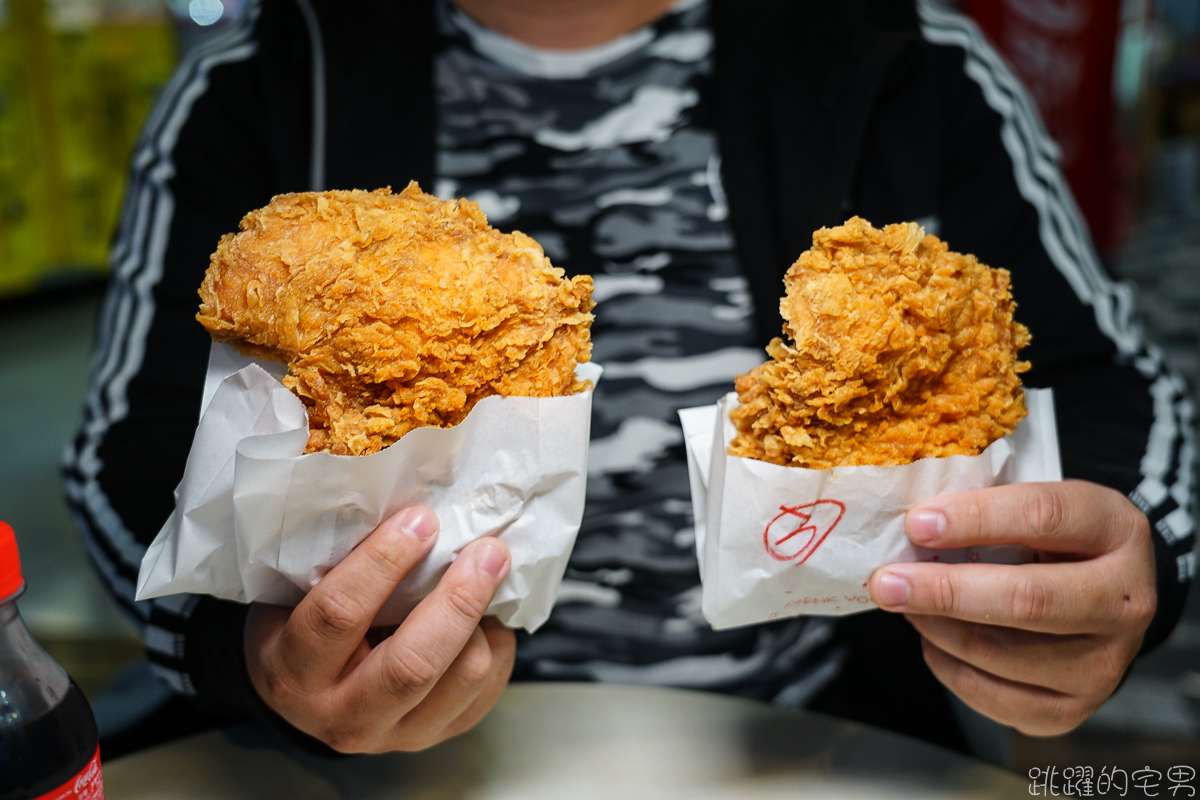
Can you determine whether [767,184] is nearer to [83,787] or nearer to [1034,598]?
[1034,598]

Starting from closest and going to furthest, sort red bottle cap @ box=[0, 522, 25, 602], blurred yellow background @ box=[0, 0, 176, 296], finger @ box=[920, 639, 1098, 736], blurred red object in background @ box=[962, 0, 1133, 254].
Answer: red bottle cap @ box=[0, 522, 25, 602] < finger @ box=[920, 639, 1098, 736] < blurred red object in background @ box=[962, 0, 1133, 254] < blurred yellow background @ box=[0, 0, 176, 296]

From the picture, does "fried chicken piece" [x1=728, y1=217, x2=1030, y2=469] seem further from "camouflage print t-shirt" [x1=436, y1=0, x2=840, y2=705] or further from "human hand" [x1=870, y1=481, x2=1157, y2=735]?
"camouflage print t-shirt" [x1=436, y1=0, x2=840, y2=705]

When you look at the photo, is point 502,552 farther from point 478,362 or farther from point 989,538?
point 989,538

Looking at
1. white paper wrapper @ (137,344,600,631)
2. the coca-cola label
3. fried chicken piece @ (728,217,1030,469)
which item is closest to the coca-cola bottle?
the coca-cola label

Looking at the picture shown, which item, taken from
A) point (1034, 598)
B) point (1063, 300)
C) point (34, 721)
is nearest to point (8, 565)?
point (34, 721)

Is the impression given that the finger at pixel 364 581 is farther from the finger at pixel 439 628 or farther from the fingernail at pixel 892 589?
the fingernail at pixel 892 589

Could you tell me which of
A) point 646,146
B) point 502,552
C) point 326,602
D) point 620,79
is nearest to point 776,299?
point 646,146
